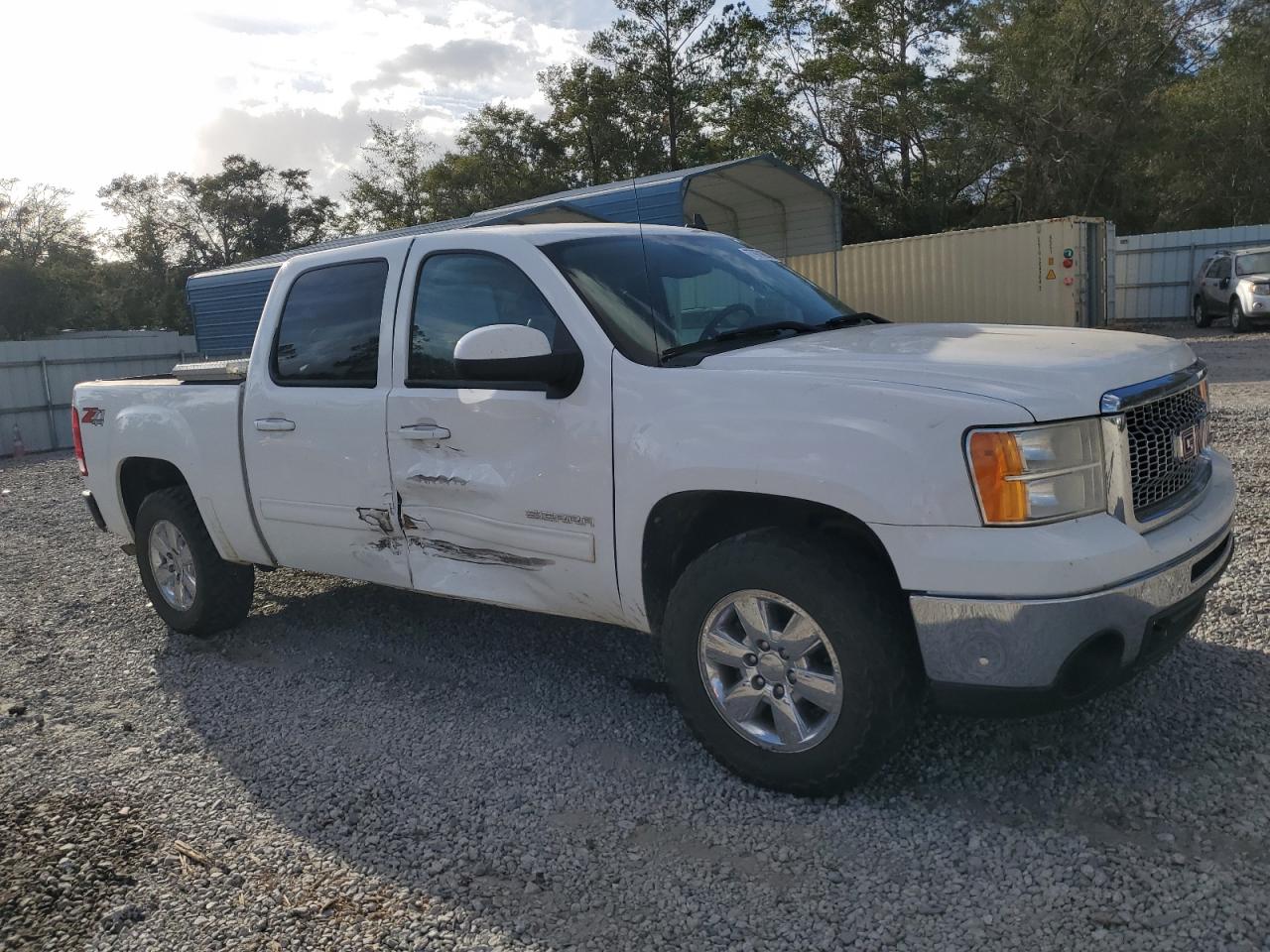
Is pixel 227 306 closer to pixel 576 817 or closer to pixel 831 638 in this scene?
pixel 576 817

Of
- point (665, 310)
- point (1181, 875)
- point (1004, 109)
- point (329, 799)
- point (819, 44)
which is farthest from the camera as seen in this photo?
point (819, 44)

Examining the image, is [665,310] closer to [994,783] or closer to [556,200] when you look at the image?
[994,783]

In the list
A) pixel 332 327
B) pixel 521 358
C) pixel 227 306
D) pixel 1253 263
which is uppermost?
pixel 227 306

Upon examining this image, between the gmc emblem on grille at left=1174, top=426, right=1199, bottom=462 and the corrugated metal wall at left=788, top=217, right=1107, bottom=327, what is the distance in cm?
1670

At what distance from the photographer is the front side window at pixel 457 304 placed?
12.5 feet

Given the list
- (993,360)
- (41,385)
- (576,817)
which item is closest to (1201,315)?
(993,360)

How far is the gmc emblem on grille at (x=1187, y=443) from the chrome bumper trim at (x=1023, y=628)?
48 centimetres

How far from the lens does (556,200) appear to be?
17.0 m

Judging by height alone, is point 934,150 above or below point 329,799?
above

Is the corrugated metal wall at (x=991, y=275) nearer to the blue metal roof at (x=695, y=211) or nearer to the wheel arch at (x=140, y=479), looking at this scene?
the blue metal roof at (x=695, y=211)

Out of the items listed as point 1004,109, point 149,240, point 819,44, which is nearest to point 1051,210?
point 1004,109

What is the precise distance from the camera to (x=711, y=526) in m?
3.44

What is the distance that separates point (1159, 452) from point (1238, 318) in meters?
19.8

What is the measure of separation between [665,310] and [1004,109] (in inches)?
1307
